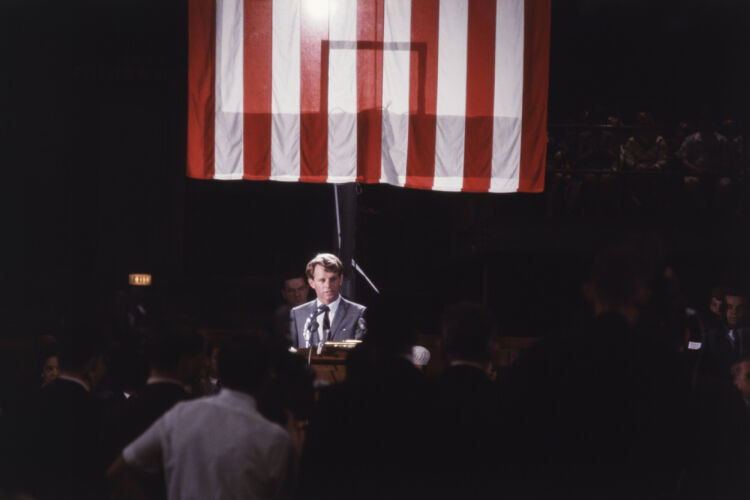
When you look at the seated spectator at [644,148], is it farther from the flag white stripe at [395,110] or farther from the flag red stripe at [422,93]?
the flag white stripe at [395,110]

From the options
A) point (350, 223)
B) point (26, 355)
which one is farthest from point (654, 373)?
point (26, 355)

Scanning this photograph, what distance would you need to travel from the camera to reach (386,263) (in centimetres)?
1181

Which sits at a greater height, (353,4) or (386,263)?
(353,4)

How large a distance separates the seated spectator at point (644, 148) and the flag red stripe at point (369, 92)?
255 inches

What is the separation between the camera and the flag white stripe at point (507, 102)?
18.9 ft

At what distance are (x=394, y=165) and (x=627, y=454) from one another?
3.49 m

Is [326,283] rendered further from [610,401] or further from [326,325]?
[610,401]

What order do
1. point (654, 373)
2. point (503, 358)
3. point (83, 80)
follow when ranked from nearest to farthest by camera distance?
point (654, 373), point (503, 358), point (83, 80)

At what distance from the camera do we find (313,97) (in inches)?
225

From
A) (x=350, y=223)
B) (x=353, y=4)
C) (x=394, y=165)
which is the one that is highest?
(x=353, y=4)

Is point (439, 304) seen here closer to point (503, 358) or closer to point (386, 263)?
point (386, 263)

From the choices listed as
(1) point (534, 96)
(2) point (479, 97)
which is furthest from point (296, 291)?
(1) point (534, 96)

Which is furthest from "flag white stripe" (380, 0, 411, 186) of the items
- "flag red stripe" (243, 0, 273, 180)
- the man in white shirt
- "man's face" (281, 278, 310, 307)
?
the man in white shirt

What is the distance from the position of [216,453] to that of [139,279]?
9070 mm
